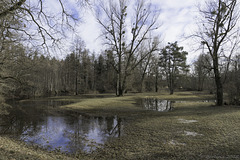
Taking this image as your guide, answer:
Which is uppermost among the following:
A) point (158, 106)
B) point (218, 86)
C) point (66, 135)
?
point (218, 86)

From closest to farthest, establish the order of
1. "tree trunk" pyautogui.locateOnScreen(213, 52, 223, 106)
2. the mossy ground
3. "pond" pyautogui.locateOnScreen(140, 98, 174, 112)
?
the mossy ground → "tree trunk" pyautogui.locateOnScreen(213, 52, 223, 106) → "pond" pyautogui.locateOnScreen(140, 98, 174, 112)

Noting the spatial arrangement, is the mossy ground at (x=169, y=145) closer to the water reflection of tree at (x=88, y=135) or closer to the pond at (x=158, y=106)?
the water reflection of tree at (x=88, y=135)

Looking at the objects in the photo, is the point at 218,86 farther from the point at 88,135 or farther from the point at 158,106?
the point at 88,135

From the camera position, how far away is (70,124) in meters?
10.8

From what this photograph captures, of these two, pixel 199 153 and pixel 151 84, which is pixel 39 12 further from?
pixel 151 84

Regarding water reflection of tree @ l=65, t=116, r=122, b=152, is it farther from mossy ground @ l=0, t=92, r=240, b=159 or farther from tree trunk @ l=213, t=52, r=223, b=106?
tree trunk @ l=213, t=52, r=223, b=106

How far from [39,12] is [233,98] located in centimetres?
1697

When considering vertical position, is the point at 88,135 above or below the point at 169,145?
below

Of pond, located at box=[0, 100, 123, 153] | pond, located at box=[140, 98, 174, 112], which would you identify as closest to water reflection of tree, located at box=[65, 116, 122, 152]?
pond, located at box=[0, 100, 123, 153]

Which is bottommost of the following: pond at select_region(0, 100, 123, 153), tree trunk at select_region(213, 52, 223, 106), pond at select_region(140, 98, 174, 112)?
pond at select_region(0, 100, 123, 153)

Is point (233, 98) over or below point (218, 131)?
over

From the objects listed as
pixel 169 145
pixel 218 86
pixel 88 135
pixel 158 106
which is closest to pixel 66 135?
pixel 88 135

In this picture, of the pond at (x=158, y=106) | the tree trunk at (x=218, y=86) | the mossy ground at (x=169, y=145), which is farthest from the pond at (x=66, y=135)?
the tree trunk at (x=218, y=86)

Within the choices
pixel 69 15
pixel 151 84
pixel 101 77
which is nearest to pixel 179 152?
pixel 69 15
